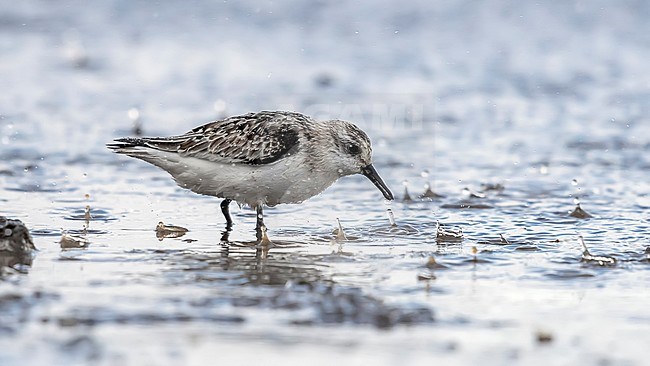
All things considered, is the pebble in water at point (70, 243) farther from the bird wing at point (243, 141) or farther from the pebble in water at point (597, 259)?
the pebble in water at point (597, 259)

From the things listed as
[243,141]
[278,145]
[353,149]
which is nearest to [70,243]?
[243,141]

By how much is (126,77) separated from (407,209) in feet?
20.7

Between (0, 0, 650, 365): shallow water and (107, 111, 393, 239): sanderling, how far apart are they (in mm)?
371

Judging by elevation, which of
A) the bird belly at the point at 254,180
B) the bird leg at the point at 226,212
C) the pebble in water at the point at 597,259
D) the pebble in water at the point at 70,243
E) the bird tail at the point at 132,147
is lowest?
the pebble in water at the point at 597,259

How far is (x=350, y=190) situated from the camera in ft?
32.9

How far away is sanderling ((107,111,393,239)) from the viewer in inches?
324

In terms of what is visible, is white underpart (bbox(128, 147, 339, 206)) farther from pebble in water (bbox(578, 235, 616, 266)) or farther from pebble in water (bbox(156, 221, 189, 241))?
pebble in water (bbox(578, 235, 616, 266))

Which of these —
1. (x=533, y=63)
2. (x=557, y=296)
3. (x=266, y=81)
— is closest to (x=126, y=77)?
(x=266, y=81)

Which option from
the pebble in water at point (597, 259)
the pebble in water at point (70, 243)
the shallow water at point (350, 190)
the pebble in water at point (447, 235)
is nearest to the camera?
the shallow water at point (350, 190)

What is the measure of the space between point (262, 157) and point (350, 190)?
6.40 ft

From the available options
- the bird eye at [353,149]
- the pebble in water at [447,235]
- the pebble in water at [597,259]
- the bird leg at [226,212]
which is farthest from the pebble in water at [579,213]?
the bird leg at [226,212]

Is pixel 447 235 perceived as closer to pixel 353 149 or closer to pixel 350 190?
pixel 353 149

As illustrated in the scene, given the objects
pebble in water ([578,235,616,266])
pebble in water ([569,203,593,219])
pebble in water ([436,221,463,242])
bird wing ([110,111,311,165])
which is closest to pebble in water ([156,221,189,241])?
bird wing ([110,111,311,165])

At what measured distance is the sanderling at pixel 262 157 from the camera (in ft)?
27.0
